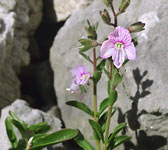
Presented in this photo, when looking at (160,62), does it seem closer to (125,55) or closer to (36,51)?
(125,55)

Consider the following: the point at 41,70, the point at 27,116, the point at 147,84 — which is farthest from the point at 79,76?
the point at 41,70

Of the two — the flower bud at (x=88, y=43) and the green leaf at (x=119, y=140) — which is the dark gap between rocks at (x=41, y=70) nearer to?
the green leaf at (x=119, y=140)

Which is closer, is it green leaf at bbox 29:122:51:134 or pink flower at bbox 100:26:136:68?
pink flower at bbox 100:26:136:68

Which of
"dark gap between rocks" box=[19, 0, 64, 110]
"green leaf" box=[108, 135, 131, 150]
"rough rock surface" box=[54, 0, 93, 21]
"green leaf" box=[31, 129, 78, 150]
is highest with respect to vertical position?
"rough rock surface" box=[54, 0, 93, 21]

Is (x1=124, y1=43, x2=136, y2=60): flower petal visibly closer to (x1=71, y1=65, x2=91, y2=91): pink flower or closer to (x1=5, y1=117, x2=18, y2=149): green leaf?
(x1=71, y1=65, x2=91, y2=91): pink flower

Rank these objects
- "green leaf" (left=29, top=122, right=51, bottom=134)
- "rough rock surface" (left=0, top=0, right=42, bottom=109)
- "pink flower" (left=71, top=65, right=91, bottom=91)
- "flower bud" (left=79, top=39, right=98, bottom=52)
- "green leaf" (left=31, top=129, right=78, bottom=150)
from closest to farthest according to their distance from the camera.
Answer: "flower bud" (left=79, top=39, right=98, bottom=52), "green leaf" (left=31, top=129, right=78, bottom=150), "pink flower" (left=71, top=65, right=91, bottom=91), "green leaf" (left=29, top=122, right=51, bottom=134), "rough rock surface" (left=0, top=0, right=42, bottom=109)

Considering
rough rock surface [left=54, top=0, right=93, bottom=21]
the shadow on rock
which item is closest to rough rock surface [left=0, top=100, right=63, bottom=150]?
the shadow on rock

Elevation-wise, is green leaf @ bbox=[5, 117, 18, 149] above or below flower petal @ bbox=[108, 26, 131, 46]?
below
